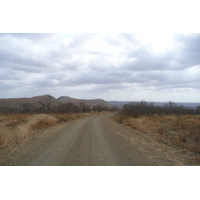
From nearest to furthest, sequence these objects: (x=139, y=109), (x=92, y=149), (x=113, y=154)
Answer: (x=113, y=154) < (x=92, y=149) < (x=139, y=109)

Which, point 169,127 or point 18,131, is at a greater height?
point 18,131

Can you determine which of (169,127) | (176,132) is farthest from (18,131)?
(169,127)

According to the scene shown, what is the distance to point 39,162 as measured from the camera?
519 cm

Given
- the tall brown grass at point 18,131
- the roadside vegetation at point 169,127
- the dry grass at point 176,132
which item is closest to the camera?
the tall brown grass at point 18,131

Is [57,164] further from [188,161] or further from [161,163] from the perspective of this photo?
[188,161]

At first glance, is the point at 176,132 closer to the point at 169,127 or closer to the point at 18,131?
the point at 169,127

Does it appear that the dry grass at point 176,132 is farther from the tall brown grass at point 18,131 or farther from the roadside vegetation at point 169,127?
the tall brown grass at point 18,131

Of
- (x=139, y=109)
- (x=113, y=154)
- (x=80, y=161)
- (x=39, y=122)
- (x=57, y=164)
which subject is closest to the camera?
(x=57, y=164)

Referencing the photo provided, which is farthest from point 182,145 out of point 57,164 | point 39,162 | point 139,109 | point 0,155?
point 139,109

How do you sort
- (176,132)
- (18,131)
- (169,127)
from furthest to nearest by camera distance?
(169,127), (176,132), (18,131)

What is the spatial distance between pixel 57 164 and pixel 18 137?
19.4 feet

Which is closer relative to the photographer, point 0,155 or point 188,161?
point 188,161

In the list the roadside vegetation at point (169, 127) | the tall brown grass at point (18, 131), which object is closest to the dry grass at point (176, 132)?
the roadside vegetation at point (169, 127)

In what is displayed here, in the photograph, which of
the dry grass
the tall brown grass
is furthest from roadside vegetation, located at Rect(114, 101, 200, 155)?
the tall brown grass
